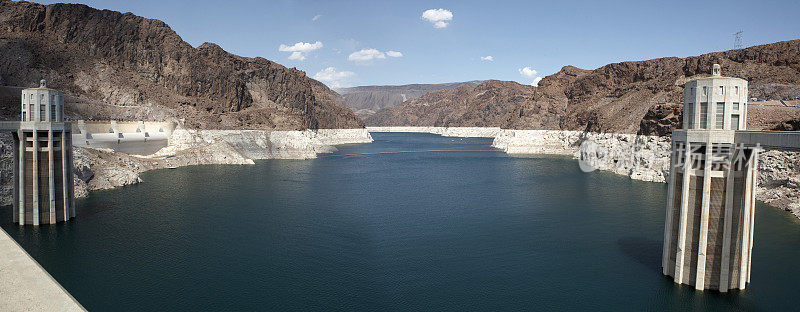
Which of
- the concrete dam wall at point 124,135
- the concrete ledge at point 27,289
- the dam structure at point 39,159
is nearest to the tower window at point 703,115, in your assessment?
the concrete ledge at point 27,289

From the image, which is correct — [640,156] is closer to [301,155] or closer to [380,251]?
[380,251]

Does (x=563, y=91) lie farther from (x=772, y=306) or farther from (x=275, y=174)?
(x=772, y=306)

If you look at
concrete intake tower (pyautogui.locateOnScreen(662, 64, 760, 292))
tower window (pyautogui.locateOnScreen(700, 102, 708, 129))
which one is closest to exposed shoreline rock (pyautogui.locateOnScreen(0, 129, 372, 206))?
concrete intake tower (pyautogui.locateOnScreen(662, 64, 760, 292))

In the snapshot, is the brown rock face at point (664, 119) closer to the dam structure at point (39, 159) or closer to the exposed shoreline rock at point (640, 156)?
the exposed shoreline rock at point (640, 156)

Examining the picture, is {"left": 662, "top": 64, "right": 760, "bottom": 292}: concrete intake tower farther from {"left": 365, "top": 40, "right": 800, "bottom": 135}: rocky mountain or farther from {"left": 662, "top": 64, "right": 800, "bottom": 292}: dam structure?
{"left": 365, "top": 40, "right": 800, "bottom": 135}: rocky mountain

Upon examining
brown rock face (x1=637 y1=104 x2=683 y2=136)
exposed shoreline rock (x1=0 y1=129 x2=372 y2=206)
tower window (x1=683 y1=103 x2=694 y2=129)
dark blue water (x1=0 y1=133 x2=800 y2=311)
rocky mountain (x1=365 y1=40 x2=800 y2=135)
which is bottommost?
dark blue water (x1=0 y1=133 x2=800 y2=311)

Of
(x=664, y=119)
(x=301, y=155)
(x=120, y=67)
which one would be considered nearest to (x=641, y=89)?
(x=664, y=119)
